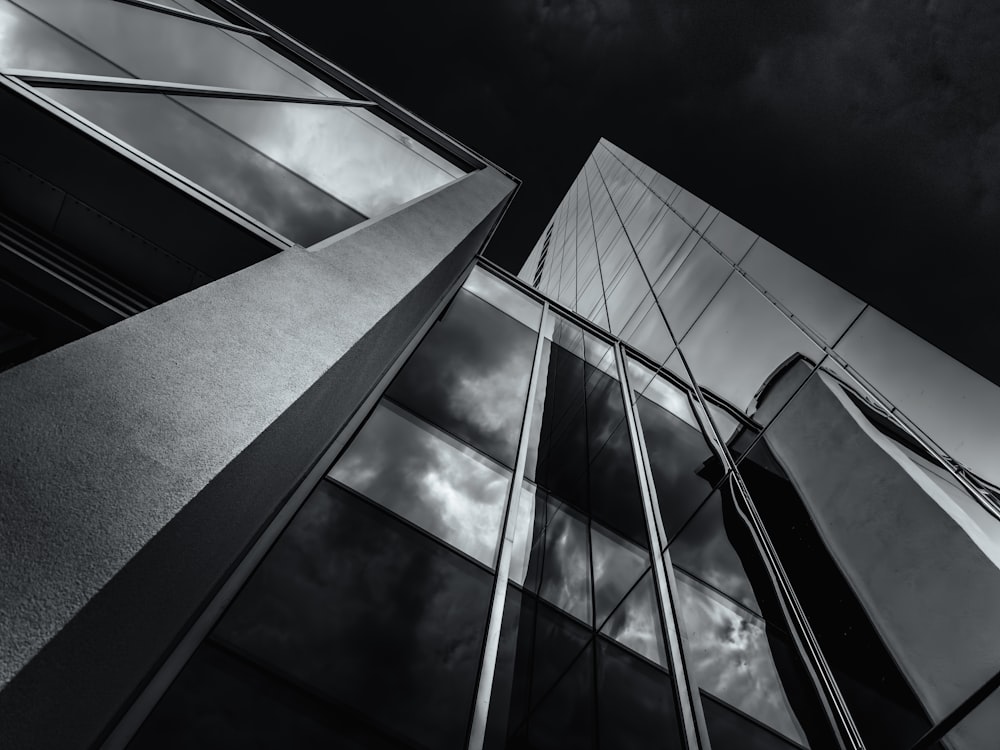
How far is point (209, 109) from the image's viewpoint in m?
6.32

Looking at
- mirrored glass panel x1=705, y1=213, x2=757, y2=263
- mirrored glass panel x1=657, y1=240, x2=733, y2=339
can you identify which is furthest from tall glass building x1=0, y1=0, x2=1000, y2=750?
mirrored glass panel x1=705, y1=213, x2=757, y2=263

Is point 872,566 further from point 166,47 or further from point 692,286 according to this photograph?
point 166,47

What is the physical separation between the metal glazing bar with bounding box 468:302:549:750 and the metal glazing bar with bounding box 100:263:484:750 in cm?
188

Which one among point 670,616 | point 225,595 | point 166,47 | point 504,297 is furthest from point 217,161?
point 670,616

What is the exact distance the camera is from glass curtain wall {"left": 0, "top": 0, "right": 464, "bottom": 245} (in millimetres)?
5141

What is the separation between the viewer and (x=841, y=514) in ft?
19.5

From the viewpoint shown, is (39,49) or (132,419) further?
(39,49)

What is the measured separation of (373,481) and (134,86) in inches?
186

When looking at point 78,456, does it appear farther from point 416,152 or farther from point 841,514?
point 416,152

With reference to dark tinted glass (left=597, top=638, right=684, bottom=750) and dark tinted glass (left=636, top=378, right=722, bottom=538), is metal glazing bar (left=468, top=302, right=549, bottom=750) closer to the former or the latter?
dark tinted glass (left=597, top=638, right=684, bottom=750)

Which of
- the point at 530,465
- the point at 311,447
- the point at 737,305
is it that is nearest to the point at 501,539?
the point at 530,465

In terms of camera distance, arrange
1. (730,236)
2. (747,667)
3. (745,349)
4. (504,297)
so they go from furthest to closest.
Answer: (730,236) < (504,297) < (745,349) < (747,667)

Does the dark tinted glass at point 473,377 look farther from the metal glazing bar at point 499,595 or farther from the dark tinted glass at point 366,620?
the dark tinted glass at point 366,620

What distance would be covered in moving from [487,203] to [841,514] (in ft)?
24.1
